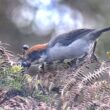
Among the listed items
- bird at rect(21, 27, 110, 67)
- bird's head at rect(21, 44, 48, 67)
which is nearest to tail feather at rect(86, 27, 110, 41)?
bird at rect(21, 27, 110, 67)

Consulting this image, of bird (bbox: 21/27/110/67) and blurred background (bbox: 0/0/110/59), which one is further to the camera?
blurred background (bbox: 0/0/110/59)

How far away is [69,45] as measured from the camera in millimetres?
3402

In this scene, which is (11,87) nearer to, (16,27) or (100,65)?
(100,65)

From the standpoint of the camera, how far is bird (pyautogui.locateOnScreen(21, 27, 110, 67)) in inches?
122

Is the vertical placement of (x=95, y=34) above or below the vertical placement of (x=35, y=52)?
above

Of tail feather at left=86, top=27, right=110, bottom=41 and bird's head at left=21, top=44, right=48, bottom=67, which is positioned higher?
tail feather at left=86, top=27, right=110, bottom=41

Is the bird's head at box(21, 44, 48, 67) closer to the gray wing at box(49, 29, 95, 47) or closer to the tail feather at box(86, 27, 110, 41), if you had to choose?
the gray wing at box(49, 29, 95, 47)

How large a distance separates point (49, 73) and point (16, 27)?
857 cm

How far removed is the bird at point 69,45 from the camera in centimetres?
311

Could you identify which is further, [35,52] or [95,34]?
[95,34]

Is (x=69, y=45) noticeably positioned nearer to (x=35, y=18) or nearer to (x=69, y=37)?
(x=69, y=37)

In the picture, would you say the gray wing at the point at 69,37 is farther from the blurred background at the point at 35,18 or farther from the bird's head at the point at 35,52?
the blurred background at the point at 35,18

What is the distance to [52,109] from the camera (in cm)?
174

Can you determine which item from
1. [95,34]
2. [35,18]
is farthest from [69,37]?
[35,18]
